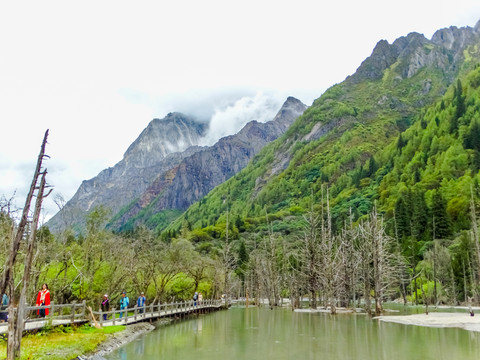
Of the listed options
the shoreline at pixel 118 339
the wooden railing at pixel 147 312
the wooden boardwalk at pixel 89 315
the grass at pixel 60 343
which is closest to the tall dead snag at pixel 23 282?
the grass at pixel 60 343

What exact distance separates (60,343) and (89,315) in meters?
9.04

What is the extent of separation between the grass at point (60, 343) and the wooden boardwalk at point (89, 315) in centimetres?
45

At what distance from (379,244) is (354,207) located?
329 feet

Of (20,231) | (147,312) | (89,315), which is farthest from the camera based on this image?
(147,312)

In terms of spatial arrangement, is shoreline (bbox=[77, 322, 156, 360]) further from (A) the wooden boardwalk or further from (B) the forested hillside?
(B) the forested hillside

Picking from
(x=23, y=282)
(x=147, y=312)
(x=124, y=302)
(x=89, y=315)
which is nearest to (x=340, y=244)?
(x=147, y=312)

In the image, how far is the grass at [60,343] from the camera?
14475 mm

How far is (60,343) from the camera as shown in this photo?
17000mm

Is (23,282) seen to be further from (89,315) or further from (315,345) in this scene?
(89,315)

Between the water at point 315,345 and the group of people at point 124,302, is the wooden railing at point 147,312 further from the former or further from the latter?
the water at point 315,345

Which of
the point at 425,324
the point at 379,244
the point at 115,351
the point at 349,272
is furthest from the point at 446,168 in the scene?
the point at 115,351

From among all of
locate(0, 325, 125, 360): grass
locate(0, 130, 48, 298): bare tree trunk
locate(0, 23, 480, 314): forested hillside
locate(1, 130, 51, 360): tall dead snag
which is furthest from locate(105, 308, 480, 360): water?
locate(0, 130, 48, 298): bare tree trunk

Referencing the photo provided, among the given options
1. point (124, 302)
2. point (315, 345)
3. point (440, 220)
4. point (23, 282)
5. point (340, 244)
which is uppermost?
point (440, 220)

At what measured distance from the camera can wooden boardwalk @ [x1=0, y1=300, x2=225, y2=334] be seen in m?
20.0
